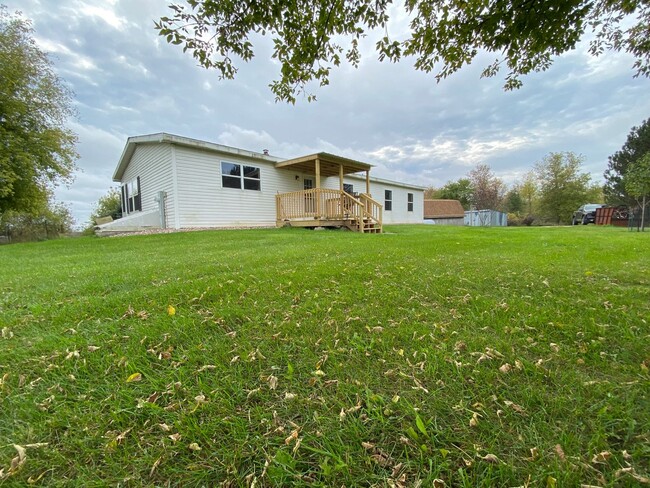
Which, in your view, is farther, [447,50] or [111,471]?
[447,50]

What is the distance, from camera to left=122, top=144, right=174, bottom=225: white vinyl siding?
10.2 m

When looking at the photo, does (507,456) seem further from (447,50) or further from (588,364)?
(447,50)

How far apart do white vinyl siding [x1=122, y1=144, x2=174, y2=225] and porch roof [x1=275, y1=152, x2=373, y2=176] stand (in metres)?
4.52

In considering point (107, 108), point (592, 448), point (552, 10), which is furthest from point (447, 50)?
point (107, 108)

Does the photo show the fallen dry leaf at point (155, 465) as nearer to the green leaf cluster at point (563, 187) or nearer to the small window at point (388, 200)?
the small window at point (388, 200)

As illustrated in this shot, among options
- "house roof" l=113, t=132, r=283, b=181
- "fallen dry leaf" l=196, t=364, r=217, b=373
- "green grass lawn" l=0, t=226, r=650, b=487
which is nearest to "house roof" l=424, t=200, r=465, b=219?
"house roof" l=113, t=132, r=283, b=181

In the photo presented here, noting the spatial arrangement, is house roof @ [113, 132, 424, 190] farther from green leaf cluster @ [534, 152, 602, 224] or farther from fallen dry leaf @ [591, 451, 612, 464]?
green leaf cluster @ [534, 152, 602, 224]

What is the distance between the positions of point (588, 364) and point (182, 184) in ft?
37.4

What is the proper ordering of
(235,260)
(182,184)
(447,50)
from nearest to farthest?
(447,50) < (235,260) < (182,184)

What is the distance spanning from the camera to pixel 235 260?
4.19 metres

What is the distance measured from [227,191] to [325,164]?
14.9 feet

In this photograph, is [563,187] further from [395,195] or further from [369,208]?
[369,208]

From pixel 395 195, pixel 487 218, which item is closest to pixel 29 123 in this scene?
pixel 395 195

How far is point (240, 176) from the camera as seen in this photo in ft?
37.7
